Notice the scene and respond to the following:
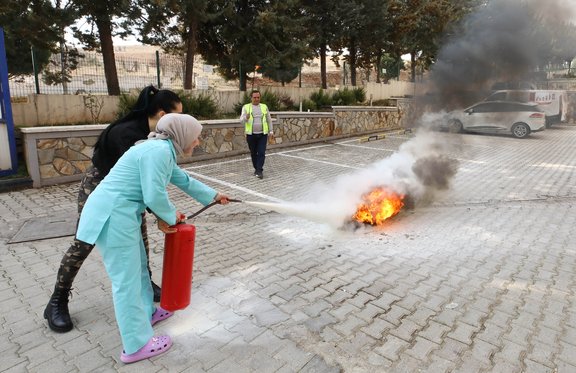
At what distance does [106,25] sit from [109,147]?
9879 millimetres

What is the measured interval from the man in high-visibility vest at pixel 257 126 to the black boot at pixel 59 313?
6.00 meters

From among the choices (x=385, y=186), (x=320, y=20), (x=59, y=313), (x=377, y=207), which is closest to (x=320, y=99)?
(x=320, y=20)

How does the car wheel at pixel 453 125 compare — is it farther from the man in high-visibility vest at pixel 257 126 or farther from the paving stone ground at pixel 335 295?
the man in high-visibility vest at pixel 257 126

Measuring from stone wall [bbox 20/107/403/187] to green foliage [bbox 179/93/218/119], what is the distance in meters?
1.12

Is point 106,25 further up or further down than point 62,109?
further up

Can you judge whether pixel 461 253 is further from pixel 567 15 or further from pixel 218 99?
pixel 218 99

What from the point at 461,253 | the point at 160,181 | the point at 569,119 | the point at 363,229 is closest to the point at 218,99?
the point at 363,229

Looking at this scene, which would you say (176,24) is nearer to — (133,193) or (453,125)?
(453,125)

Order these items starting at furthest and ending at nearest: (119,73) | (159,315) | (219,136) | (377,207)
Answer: (119,73) < (219,136) < (377,207) < (159,315)

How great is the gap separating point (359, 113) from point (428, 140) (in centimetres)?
748

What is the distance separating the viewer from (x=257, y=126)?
877cm

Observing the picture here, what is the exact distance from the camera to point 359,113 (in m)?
17.5

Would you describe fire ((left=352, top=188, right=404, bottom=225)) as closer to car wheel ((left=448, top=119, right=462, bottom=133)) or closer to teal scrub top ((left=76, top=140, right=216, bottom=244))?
teal scrub top ((left=76, top=140, right=216, bottom=244))

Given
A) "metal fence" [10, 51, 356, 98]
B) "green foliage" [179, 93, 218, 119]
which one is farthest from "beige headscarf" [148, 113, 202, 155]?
"green foliage" [179, 93, 218, 119]
